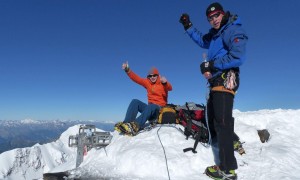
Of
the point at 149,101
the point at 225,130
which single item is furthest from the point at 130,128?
the point at 225,130

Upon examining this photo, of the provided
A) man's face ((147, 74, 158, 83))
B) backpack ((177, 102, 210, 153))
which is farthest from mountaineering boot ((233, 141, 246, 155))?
man's face ((147, 74, 158, 83))

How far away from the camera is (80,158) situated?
9500 mm

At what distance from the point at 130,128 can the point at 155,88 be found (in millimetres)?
2914

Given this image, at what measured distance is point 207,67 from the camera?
21.2 ft

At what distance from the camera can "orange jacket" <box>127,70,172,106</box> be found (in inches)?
473

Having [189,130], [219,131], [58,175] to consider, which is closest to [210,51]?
[219,131]

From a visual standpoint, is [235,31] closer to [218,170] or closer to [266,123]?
[218,170]

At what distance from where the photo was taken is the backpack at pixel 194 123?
833cm

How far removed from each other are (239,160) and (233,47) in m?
3.40

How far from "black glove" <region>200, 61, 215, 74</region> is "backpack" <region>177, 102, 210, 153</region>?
95.8 inches

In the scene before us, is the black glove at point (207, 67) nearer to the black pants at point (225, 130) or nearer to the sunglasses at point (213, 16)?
the black pants at point (225, 130)

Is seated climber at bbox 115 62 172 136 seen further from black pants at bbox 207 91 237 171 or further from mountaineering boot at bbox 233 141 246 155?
black pants at bbox 207 91 237 171

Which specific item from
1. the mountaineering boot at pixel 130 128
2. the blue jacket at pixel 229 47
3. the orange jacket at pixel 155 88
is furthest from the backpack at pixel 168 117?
the blue jacket at pixel 229 47

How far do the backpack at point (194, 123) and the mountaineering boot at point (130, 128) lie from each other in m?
1.78
